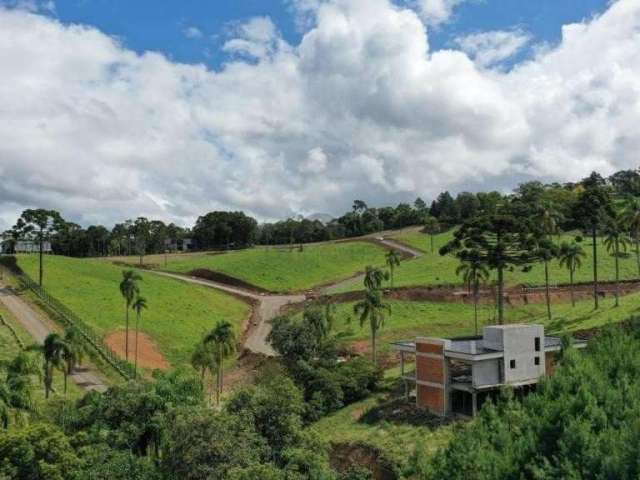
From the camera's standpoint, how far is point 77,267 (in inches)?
3802

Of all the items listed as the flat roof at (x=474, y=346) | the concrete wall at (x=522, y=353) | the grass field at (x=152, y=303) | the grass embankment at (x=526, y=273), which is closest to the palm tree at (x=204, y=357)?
the grass field at (x=152, y=303)

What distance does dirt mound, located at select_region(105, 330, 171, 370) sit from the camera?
6375cm

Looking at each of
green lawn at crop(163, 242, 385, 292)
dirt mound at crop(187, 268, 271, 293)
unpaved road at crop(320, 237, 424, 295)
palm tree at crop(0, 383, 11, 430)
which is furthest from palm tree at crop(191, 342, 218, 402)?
green lawn at crop(163, 242, 385, 292)

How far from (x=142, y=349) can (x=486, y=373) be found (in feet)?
124

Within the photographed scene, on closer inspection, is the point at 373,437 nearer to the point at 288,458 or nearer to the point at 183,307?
the point at 288,458

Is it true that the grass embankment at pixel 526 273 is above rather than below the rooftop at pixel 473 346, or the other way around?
above

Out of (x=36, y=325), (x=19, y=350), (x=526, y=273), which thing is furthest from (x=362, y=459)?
(x=526, y=273)

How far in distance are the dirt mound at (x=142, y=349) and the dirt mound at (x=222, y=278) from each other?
37.7m

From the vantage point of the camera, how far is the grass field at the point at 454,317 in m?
64.1

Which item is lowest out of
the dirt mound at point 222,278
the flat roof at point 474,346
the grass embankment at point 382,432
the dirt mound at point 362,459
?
the dirt mound at point 362,459

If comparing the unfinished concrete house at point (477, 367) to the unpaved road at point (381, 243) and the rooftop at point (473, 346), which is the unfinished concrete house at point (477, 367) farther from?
the unpaved road at point (381, 243)

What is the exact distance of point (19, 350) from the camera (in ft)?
187

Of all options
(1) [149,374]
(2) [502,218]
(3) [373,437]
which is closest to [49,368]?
(1) [149,374]

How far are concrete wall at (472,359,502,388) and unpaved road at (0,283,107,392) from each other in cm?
3026
